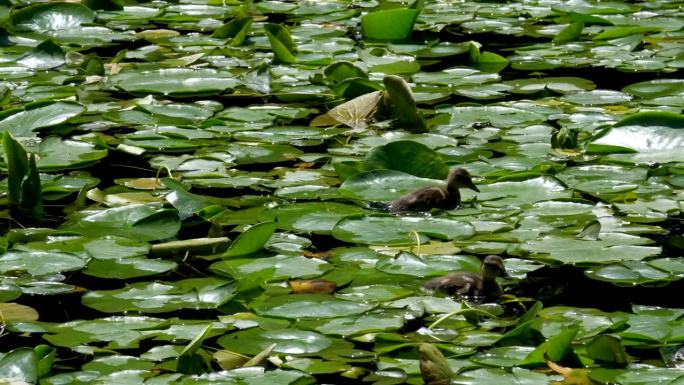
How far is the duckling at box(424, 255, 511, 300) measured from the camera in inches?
142

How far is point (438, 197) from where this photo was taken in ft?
14.3

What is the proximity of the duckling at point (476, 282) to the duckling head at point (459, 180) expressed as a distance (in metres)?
0.71

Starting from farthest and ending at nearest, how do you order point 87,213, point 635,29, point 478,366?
point 635,29, point 87,213, point 478,366

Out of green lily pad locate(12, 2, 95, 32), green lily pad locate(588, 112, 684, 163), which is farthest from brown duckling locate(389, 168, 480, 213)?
green lily pad locate(12, 2, 95, 32)

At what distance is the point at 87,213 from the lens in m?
4.32

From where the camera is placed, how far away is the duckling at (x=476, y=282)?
3.60 meters

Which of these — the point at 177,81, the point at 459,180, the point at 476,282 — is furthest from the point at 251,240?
the point at 177,81

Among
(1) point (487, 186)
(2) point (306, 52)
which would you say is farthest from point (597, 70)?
(1) point (487, 186)

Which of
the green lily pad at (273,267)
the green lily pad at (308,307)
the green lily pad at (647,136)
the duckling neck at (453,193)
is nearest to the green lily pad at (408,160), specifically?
the duckling neck at (453,193)

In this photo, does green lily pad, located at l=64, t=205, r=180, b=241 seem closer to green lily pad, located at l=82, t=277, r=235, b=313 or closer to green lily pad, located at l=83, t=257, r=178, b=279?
green lily pad, located at l=83, t=257, r=178, b=279

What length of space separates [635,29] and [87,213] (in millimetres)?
3487

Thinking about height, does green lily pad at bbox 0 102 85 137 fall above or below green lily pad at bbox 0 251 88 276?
below

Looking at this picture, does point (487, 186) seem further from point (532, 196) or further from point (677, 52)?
point (677, 52)

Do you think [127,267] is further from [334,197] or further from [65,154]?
[65,154]
